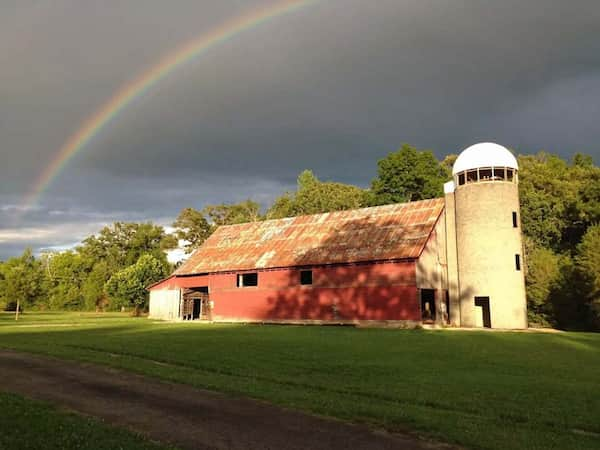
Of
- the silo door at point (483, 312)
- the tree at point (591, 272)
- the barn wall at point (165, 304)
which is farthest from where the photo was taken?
the barn wall at point (165, 304)

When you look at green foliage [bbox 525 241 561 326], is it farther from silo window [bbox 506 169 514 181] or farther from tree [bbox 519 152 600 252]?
silo window [bbox 506 169 514 181]

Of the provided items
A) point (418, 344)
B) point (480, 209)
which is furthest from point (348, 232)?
point (418, 344)

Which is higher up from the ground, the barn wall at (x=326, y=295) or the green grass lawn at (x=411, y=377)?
the barn wall at (x=326, y=295)

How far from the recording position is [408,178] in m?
62.2

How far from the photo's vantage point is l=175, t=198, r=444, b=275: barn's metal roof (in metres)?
39.3

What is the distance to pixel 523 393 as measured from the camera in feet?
40.5

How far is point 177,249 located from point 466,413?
8332cm

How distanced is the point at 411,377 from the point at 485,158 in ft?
95.5

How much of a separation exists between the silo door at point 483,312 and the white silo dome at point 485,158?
33.3ft

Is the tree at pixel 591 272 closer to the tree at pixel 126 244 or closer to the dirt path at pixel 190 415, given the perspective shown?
the dirt path at pixel 190 415

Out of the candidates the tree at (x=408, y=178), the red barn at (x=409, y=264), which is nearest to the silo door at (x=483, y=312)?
the red barn at (x=409, y=264)

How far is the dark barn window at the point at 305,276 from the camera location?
42656mm

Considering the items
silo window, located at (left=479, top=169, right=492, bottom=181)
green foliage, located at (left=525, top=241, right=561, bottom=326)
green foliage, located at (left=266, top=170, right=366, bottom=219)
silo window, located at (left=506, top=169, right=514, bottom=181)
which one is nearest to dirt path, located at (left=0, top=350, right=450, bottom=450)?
silo window, located at (left=479, top=169, right=492, bottom=181)

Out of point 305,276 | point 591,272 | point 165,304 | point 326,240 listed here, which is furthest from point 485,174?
point 165,304
